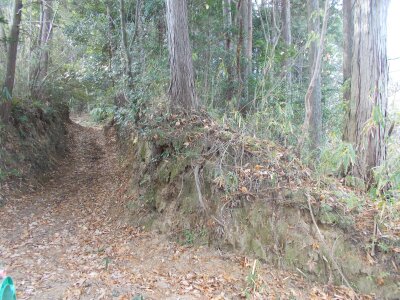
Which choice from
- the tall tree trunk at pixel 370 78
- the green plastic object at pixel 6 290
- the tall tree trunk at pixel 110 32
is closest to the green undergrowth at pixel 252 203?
the tall tree trunk at pixel 370 78

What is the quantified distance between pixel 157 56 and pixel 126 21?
5.17ft

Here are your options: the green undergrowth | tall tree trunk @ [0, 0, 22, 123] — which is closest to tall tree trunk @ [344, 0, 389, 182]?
the green undergrowth

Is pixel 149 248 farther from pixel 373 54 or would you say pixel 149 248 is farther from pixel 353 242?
pixel 373 54

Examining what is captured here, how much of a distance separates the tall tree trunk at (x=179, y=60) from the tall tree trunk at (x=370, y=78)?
3.14 metres

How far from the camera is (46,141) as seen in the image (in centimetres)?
920

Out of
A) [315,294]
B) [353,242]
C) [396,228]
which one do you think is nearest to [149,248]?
[315,294]

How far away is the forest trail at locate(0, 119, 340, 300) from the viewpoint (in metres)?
3.99

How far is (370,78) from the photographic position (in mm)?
4777

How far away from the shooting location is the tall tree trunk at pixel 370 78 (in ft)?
15.5

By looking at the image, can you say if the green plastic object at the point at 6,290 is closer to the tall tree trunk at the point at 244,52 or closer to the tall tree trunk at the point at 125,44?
the tall tree trunk at the point at 125,44

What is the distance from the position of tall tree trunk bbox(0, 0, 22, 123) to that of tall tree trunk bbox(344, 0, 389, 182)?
7436 millimetres

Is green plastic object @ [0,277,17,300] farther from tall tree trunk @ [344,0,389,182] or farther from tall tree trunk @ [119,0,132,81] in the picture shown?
tall tree trunk @ [119,0,132,81]

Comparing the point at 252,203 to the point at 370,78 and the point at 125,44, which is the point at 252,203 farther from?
the point at 125,44

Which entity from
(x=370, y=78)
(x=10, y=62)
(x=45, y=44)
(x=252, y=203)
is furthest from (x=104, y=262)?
(x=45, y=44)
